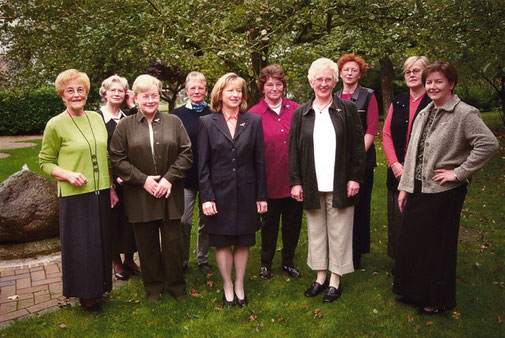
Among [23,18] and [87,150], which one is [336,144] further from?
[23,18]

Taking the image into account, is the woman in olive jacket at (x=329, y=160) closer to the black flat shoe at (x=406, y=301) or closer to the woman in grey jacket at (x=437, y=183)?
the woman in grey jacket at (x=437, y=183)

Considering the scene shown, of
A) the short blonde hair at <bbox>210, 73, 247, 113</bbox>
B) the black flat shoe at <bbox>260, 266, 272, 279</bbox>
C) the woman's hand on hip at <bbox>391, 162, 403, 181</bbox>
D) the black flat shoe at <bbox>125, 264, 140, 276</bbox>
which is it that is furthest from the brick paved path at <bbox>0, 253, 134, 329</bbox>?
the woman's hand on hip at <bbox>391, 162, 403, 181</bbox>

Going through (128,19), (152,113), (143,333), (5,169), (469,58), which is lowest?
(143,333)

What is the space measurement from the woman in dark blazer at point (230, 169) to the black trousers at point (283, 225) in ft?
2.14

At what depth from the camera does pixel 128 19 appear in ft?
26.1

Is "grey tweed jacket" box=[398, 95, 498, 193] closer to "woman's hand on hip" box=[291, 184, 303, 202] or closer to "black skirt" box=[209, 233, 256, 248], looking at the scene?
"woman's hand on hip" box=[291, 184, 303, 202]

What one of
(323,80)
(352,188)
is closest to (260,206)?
(352,188)

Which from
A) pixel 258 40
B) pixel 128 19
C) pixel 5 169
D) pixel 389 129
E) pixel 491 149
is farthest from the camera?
pixel 5 169

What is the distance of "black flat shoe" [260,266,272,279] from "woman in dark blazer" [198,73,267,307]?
867 mm

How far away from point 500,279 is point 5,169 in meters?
11.3

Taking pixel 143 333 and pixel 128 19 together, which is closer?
pixel 143 333

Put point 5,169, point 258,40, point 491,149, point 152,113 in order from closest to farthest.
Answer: point 491,149, point 152,113, point 258,40, point 5,169

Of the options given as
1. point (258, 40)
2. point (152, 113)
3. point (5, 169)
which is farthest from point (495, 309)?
point (5, 169)

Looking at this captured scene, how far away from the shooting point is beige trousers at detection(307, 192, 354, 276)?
4.16 meters
